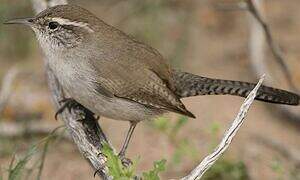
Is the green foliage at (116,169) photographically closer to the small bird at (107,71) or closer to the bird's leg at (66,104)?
the small bird at (107,71)

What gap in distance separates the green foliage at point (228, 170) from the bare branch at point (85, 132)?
1364 millimetres

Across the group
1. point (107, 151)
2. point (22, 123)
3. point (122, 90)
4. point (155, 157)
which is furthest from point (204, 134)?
point (107, 151)

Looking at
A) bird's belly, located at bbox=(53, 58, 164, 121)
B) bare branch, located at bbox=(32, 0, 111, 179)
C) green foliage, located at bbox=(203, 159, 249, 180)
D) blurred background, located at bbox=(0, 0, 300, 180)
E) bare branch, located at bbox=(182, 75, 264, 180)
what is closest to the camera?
bare branch, located at bbox=(182, 75, 264, 180)

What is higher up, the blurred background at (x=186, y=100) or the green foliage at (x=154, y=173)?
the green foliage at (x=154, y=173)

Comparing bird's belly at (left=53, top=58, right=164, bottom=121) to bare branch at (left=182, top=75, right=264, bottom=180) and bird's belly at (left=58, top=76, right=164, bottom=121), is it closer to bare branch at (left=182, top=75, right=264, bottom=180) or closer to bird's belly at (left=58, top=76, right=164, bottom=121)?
bird's belly at (left=58, top=76, right=164, bottom=121)

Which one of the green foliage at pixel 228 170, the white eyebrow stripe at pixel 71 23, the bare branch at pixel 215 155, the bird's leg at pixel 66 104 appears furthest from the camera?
the green foliage at pixel 228 170

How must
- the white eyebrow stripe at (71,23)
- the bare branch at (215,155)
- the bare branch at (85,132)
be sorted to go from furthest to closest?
the white eyebrow stripe at (71,23)
the bare branch at (85,132)
the bare branch at (215,155)

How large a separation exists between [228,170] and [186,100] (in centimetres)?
192

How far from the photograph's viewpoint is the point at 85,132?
4.66 m

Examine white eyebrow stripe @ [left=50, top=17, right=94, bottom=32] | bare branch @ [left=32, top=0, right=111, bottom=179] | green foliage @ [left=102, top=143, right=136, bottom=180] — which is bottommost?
bare branch @ [left=32, top=0, right=111, bottom=179]

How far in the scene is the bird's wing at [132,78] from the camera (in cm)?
478

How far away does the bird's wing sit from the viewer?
4.78m

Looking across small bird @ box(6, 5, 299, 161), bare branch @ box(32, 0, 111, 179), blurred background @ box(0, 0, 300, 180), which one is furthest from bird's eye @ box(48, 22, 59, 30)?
blurred background @ box(0, 0, 300, 180)

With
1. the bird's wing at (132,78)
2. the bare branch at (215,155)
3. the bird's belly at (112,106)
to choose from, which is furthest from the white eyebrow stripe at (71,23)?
the bare branch at (215,155)
